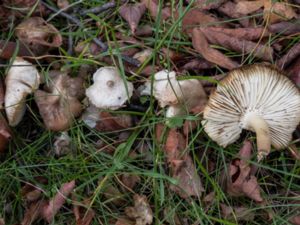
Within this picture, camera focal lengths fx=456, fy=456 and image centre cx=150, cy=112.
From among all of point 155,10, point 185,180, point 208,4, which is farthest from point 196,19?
point 185,180

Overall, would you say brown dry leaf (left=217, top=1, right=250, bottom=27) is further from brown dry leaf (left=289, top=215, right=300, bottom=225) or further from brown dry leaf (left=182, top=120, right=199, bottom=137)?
brown dry leaf (left=289, top=215, right=300, bottom=225)

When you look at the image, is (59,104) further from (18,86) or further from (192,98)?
(192,98)

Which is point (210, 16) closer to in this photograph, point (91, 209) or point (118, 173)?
point (118, 173)

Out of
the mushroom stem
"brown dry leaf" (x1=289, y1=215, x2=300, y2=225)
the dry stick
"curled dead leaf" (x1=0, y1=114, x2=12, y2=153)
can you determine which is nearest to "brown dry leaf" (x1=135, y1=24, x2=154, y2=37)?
the dry stick

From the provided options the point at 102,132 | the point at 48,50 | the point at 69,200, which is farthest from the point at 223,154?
the point at 48,50

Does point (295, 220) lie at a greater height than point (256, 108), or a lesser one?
lesser

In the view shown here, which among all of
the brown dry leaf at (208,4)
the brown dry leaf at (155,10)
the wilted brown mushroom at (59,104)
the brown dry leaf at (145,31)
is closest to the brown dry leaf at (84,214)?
the wilted brown mushroom at (59,104)
